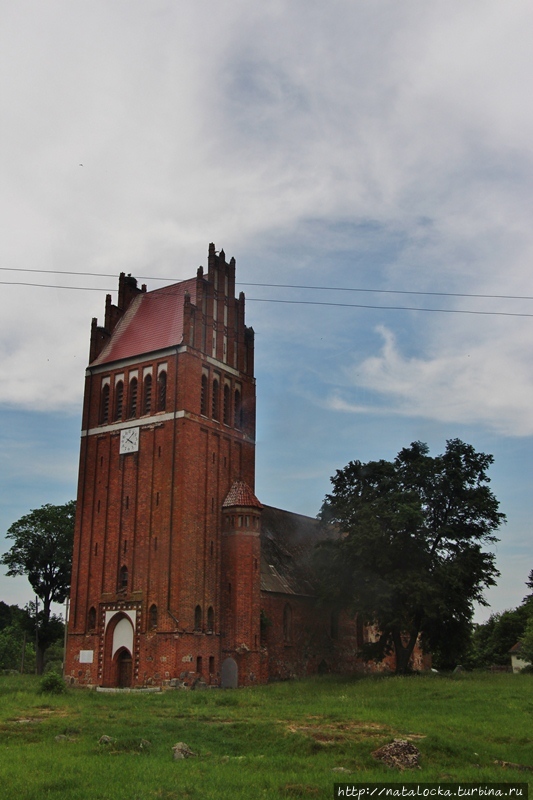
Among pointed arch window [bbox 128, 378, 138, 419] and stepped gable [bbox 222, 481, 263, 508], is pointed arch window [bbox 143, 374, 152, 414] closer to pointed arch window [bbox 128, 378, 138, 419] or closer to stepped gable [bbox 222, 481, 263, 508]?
pointed arch window [bbox 128, 378, 138, 419]

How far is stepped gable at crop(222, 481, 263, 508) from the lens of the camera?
147ft

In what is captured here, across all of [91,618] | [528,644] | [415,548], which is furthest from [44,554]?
[528,644]

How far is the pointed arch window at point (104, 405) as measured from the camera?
4669cm

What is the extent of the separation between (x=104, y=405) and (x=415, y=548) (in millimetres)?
19916

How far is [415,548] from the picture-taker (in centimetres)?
4244

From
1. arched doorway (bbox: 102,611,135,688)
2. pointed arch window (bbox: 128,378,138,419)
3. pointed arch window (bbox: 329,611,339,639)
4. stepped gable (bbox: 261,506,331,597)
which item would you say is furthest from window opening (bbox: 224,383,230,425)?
pointed arch window (bbox: 329,611,339,639)

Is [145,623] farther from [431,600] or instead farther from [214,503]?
[431,600]

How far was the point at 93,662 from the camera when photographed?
4216 cm

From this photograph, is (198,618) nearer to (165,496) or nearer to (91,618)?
(91,618)

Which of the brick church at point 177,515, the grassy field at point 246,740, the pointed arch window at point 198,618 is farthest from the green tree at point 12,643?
the grassy field at point 246,740

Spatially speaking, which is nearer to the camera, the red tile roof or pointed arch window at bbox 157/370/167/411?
pointed arch window at bbox 157/370/167/411

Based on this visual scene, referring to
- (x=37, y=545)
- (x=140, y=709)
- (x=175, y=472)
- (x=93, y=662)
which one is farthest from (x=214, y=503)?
(x=37, y=545)

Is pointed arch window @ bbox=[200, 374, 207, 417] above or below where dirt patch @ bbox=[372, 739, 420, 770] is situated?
above

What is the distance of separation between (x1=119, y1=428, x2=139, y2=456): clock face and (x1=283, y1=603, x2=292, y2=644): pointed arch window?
13981mm
